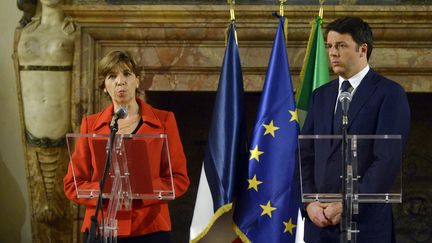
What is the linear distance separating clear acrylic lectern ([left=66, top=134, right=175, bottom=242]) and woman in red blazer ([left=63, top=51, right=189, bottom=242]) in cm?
8

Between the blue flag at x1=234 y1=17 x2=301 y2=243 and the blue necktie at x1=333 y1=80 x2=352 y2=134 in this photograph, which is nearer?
the blue necktie at x1=333 y1=80 x2=352 y2=134

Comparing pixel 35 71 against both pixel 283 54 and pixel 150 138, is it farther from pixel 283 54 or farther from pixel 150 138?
pixel 150 138

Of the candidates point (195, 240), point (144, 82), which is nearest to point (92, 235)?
point (195, 240)

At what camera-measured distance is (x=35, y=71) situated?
596cm

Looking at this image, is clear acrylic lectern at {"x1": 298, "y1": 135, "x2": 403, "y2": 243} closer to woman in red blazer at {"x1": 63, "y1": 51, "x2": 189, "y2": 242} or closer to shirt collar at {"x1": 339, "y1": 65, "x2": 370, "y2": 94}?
shirt collar at {"x1": 339, "y1": 65, "x2": 370, "y2": 94}

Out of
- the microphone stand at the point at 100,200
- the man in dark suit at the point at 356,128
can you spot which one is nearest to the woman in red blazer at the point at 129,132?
the microphone stand at the point at 100,200

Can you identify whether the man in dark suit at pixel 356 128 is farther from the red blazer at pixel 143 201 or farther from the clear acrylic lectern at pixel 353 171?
the red blazer at pixel 143 201

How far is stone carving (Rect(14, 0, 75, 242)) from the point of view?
5.94m

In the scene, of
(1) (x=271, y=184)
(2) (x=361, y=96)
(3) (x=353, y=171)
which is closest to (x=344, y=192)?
(3) (x=353, y=171)

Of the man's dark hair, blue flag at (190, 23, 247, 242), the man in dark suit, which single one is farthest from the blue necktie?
blue flag at (190, 23, 247, 242)

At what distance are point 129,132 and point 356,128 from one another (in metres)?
0.94

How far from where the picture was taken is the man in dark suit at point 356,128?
369cm

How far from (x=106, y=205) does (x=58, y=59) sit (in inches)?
82.8

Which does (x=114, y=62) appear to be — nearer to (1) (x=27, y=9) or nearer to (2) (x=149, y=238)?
(2) (x=149, y=238)
